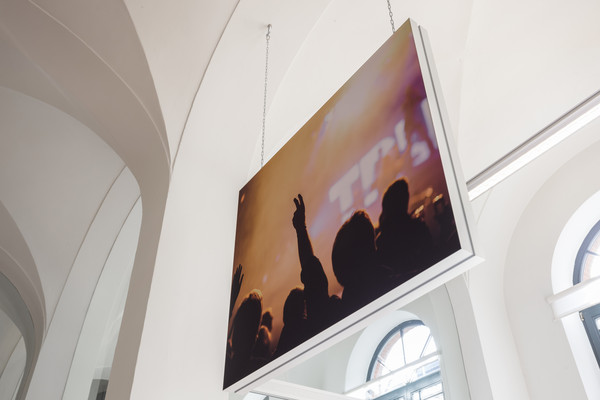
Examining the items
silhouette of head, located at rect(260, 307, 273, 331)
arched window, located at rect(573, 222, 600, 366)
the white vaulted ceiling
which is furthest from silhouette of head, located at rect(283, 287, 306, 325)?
arched window, located at rect(573, 222, 600, 366)

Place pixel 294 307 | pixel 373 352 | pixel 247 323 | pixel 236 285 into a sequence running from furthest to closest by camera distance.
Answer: pixel 373 352, pixel 236 285, pixel 247 323, pixel 294 307

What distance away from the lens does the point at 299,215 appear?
3.50 m

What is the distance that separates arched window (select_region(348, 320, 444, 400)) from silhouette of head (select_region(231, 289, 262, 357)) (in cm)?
381

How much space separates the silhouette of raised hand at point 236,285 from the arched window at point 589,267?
467cm

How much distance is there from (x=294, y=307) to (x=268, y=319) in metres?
0.30

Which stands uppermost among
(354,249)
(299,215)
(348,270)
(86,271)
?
(86,271)

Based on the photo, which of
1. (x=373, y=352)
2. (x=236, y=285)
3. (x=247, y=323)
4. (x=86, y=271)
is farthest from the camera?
(x=373, y=352)

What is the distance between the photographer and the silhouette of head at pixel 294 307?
3106 mm

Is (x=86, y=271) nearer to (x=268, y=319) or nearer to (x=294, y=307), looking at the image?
(x=268, y=319)

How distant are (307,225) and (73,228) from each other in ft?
17.0

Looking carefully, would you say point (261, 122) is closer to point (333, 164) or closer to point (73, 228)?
point (333, 164)

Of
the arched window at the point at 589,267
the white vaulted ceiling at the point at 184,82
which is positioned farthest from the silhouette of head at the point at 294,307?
the arched window at the point at 589,267

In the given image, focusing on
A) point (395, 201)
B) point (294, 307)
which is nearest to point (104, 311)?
point (294, 307)

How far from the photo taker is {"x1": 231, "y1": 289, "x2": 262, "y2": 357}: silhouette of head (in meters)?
3.55
